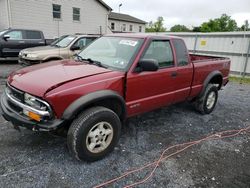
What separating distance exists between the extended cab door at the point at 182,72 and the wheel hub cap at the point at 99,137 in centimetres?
170

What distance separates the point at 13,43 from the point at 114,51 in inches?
375

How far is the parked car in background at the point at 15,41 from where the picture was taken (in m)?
10.9

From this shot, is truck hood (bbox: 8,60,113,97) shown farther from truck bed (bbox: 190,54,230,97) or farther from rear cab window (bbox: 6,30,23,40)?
rear cab window (bbox: 6,30,23,40)

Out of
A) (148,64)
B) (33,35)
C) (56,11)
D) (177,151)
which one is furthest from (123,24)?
(177,151)

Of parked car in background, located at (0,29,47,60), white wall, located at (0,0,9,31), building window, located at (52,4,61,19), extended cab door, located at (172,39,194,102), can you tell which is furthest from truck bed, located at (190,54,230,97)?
building window, located at (52,4,61,19)

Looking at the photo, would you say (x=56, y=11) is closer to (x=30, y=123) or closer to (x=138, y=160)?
(x=30, y=123)

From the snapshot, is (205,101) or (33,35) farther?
(33,35)

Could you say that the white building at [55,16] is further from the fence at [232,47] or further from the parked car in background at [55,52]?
the fence at [232,47]

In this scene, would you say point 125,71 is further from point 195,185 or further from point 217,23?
point 217,23

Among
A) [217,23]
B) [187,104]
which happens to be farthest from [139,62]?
[217,23]

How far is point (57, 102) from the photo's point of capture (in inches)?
101

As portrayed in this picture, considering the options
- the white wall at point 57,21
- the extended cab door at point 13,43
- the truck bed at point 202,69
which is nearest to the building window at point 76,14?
the white wall at point 57,21

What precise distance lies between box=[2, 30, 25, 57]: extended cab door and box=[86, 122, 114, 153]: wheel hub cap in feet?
33.2

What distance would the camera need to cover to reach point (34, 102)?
2.67m
